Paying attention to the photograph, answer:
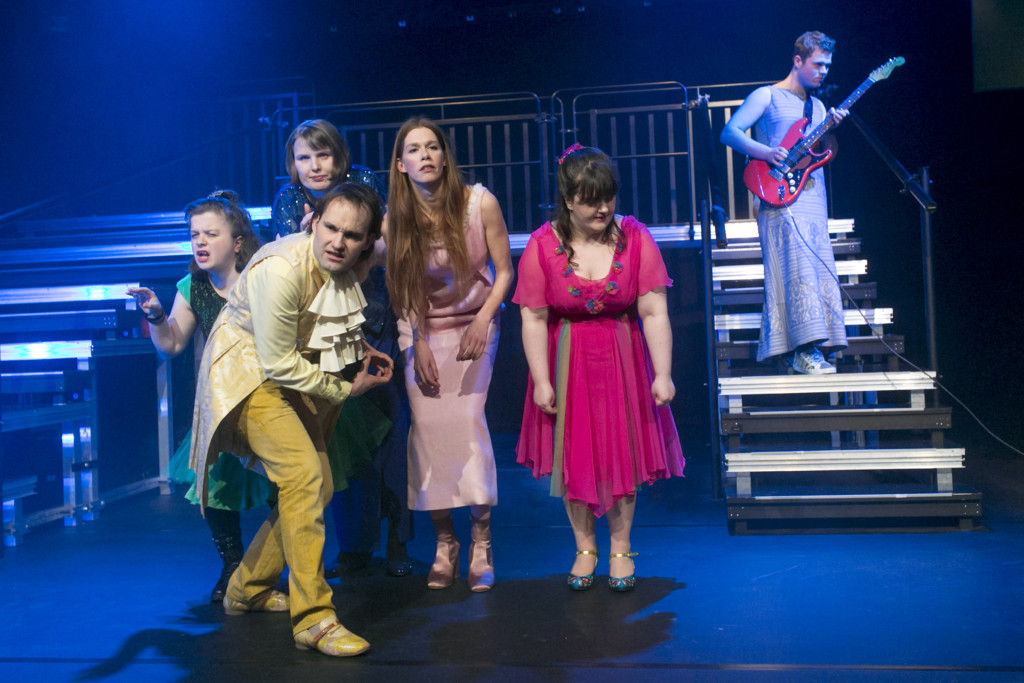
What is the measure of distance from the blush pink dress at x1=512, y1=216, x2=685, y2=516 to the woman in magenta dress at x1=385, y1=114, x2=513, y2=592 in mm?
190

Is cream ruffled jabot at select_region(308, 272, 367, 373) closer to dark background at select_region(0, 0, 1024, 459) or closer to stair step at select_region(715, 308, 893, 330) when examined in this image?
stair step at select_region(715, 308, 893, 330)

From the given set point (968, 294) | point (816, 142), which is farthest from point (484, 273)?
point (968, 294)

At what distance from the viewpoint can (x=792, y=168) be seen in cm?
427

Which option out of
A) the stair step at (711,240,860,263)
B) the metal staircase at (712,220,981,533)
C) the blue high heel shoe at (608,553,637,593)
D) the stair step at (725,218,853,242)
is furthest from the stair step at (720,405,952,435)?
the stair step at (725,218,853,242)

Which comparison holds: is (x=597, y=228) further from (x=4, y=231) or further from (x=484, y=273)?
(x=4, y=231)

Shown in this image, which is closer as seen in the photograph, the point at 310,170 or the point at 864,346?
the point at 310,170

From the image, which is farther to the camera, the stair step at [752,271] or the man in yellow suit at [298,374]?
the stair step at [752,271]

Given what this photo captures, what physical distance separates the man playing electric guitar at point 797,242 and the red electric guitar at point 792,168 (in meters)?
0.03

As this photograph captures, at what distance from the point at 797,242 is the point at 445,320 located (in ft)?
6.43

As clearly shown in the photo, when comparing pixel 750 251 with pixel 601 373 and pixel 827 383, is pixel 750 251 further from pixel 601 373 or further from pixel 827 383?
pixel 601 373

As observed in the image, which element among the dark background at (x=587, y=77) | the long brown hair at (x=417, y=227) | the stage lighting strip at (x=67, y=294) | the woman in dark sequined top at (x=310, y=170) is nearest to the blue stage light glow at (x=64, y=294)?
the stage lighting strip at (x=67, y=294)

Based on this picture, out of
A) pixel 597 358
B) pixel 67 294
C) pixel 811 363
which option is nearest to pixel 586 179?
pixel 597 358

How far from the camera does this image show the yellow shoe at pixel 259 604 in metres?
2.84

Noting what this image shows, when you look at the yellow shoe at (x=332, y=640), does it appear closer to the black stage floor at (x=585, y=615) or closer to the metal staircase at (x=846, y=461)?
the black stage floor at (x=585, y=615)
